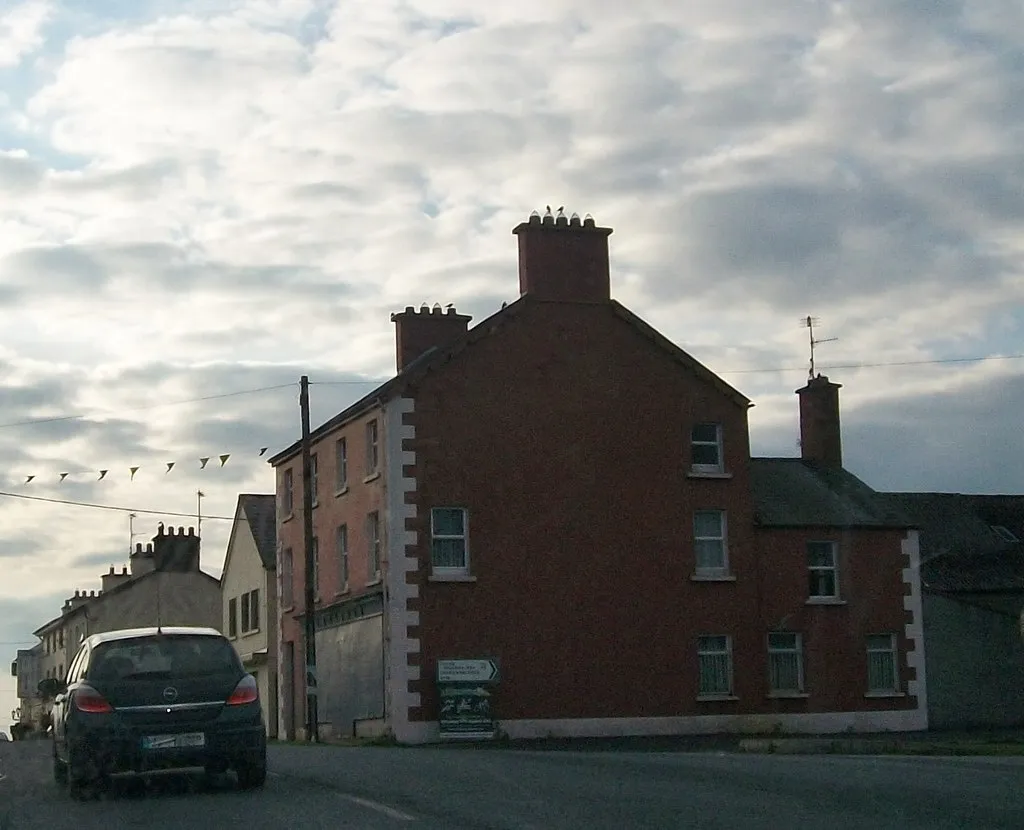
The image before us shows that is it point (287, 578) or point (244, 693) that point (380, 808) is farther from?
point (287, 578)

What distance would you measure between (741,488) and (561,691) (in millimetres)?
7060

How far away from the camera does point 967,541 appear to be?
160 feet

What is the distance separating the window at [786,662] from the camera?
3994 centimetres

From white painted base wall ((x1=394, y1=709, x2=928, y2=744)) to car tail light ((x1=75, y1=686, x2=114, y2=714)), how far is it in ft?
72.1

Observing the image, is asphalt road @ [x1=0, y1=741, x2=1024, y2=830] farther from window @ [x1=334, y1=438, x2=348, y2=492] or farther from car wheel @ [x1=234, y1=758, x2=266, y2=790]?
window @ [x1=334, y1=438, x2=348, y2=492]

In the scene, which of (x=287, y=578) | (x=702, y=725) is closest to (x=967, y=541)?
(x=702, y=725)

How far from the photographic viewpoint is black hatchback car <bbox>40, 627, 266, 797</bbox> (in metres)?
14.5

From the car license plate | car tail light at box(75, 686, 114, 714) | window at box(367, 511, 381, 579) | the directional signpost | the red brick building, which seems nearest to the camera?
the car license plate

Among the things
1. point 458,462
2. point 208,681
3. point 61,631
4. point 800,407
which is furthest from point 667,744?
point 61,631

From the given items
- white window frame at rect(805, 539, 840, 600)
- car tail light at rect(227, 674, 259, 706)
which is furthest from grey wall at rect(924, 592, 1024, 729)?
car tail light at rect(227, 674, 259, 706)

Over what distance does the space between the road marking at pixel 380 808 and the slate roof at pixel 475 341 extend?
78.9 ft

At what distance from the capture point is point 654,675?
127 feet

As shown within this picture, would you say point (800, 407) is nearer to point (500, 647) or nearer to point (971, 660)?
point (971, 660)

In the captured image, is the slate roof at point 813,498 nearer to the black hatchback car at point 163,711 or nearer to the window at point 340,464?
the window at point 340,464
